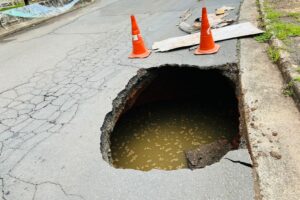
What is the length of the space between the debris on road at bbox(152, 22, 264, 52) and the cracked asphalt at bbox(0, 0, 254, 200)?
0.23 m

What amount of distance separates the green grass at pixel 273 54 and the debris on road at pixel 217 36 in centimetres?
81

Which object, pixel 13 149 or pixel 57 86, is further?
pixel 57 86

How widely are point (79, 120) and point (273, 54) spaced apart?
2714mm

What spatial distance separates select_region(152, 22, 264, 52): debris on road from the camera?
4.86m

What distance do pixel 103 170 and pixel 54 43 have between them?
194 inches

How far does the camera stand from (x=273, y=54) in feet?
12.8

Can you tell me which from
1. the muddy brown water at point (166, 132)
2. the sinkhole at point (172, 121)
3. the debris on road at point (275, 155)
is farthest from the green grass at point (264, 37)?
the debris on road at point (275, 155)

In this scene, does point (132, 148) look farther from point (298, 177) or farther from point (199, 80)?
point (298, 177)

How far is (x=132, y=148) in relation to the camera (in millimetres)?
3986

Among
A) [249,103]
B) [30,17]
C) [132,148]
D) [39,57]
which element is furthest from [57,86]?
[30,17]

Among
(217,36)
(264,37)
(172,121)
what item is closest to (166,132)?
(172,121)

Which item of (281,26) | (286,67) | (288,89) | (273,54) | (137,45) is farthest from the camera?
(137,45)

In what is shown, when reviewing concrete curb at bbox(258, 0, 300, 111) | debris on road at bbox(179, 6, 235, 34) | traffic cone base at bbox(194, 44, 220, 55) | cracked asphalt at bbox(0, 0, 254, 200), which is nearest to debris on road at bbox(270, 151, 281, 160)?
cracked asphalt at bbox(0, 0, 254, 200)

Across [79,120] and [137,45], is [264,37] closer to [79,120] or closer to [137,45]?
[137,45]
